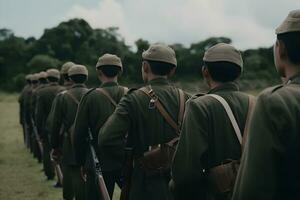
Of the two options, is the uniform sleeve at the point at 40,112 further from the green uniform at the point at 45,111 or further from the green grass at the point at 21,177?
the green grass at the point at 21,177

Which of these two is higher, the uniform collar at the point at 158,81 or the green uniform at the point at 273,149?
the green uniform at the point at 273,149

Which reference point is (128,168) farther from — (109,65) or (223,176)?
(109,65)

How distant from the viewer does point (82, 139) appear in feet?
21.0

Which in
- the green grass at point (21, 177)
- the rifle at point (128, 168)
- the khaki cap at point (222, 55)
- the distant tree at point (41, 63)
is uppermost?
the khaki cap at point (222, 55)

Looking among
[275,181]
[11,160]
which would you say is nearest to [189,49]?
[11,160]

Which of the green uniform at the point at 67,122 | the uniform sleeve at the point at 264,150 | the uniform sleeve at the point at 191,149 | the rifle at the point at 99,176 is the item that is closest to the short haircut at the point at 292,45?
the uniform sleeve at the point at 264,150

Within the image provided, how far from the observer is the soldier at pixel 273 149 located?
2445 millimetres

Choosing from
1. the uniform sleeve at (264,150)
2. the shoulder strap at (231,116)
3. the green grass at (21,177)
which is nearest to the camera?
the uniform sleeve at (264,150)

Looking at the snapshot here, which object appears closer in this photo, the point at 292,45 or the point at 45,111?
the point at 292,45

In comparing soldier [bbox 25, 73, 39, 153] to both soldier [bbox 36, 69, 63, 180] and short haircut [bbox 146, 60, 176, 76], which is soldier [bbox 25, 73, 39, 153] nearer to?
soldier [bbox 36, 69, 63, 180]

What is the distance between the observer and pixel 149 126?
4961mm

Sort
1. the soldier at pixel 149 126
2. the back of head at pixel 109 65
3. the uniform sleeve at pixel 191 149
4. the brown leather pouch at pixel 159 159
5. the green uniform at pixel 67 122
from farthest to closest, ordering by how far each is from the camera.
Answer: the green uniform at pixel 67 122 → the back of head at pixel 109 65 → the soldier at pixel 149 126 → the brown leather pouch at pixel 159 159 → the uniform sleeve at pixel 191 149

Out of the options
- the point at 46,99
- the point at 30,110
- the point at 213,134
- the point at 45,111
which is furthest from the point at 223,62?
the point at 30,110

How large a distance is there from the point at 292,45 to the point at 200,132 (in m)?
1.08
